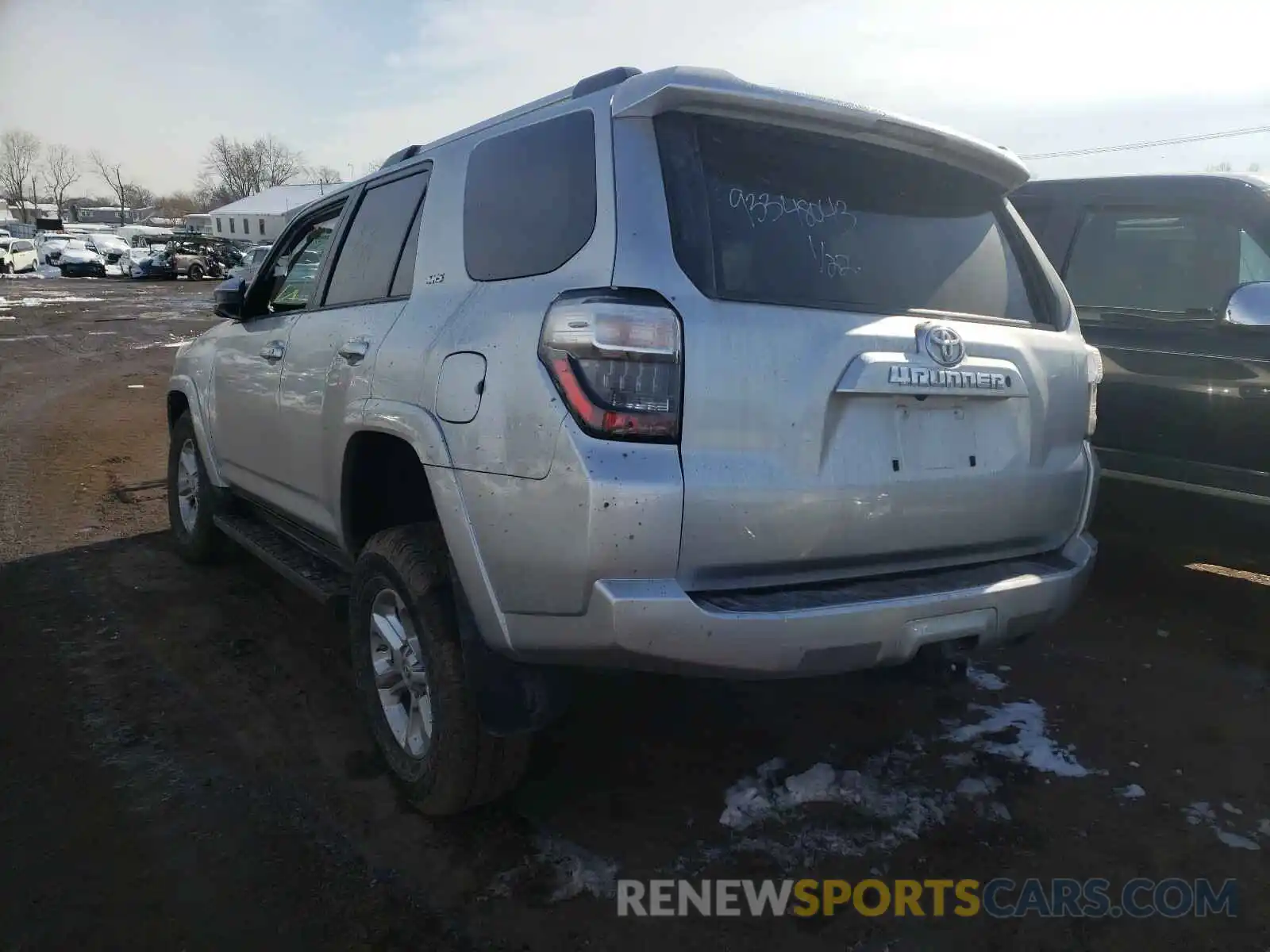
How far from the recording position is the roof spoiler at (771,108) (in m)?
2.32

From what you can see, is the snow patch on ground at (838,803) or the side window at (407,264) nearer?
the snow patch on ground at (838,803)

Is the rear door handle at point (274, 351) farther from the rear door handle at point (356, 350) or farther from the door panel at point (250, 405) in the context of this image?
the rear door handle at point (356, 350)

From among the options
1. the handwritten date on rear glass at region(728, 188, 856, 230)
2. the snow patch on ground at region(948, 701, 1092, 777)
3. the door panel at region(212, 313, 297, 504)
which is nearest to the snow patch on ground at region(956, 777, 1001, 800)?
the snow patch on ground at region(948, 701, 1092, 777)

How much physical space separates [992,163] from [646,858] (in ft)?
7.62

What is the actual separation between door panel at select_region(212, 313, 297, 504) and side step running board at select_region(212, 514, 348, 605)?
19 cm

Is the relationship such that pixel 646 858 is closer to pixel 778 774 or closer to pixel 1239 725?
pixel 778 774

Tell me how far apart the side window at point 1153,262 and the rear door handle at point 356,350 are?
3473mm

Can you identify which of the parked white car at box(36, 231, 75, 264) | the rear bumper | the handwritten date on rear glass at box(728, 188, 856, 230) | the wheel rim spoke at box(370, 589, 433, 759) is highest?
the parked white car at box(36, 231, 75, 264)

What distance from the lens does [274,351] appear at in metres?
3.90

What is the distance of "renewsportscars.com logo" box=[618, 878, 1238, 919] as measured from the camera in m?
2.38

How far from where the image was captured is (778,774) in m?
2.98

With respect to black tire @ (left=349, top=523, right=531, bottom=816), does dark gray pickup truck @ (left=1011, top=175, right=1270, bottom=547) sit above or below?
above

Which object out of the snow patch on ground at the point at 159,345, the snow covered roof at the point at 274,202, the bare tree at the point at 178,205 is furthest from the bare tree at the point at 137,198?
the snow patch on ground at the point at 159,345

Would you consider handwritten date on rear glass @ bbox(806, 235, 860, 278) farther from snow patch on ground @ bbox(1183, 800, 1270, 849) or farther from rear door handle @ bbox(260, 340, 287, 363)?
rear door handle @ bbox(260, 340, 287, 363)
